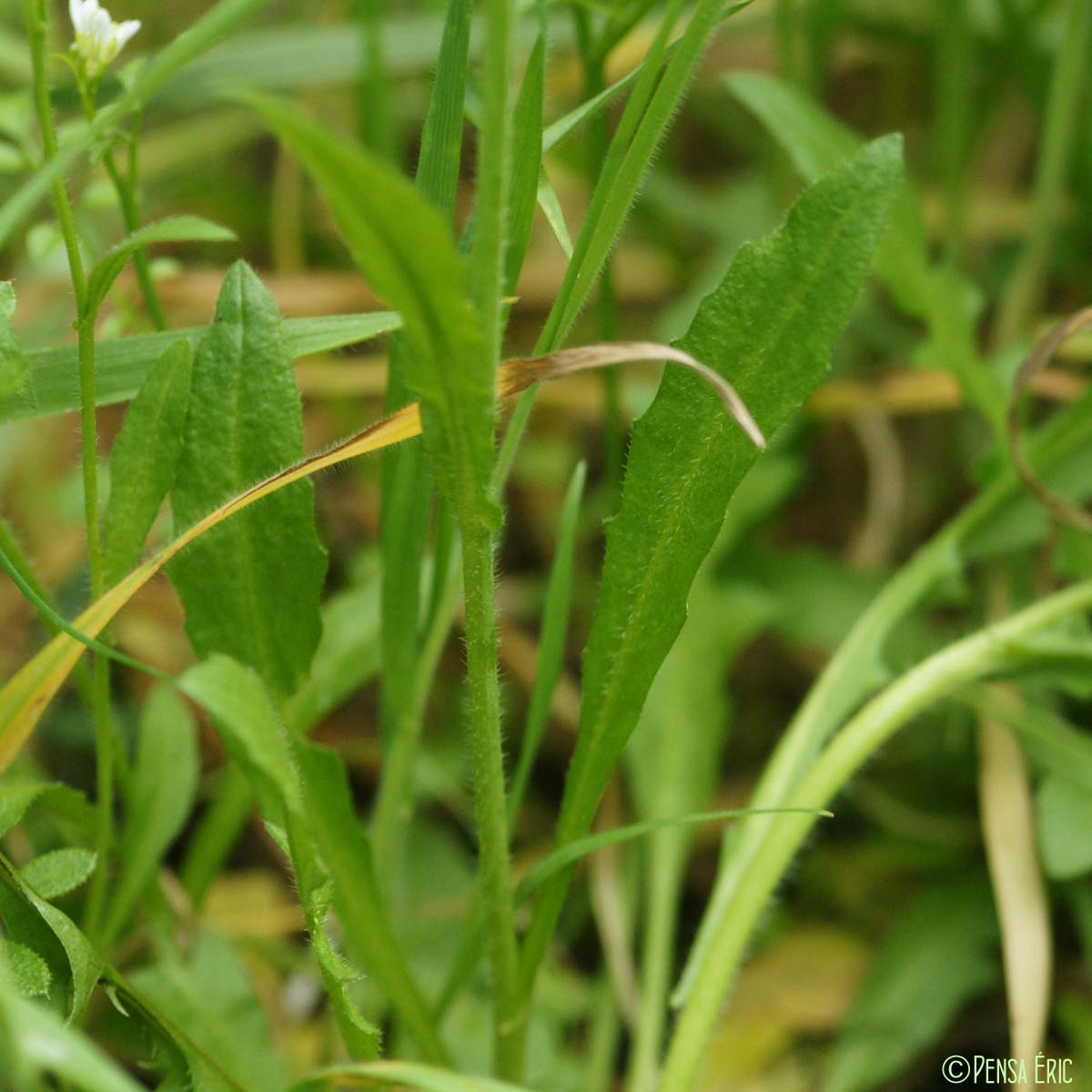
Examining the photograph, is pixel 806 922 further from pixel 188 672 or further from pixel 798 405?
pixel 188 672

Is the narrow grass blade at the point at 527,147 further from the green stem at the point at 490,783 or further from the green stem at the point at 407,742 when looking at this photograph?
the green stem at the point at 407,742

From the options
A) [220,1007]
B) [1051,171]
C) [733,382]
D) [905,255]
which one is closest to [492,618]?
[733,382]

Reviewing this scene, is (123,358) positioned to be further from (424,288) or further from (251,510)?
(424,288)

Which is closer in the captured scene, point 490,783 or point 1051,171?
point 490,783

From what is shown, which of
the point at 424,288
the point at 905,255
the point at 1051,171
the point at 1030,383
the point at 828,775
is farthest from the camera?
the point at 1051,171

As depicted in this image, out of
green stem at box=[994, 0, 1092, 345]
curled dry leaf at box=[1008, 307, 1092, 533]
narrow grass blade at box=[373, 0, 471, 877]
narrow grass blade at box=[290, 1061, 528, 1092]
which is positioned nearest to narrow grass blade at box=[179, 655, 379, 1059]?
narrow grass blade at box=[290, 1061, 528, 1092]

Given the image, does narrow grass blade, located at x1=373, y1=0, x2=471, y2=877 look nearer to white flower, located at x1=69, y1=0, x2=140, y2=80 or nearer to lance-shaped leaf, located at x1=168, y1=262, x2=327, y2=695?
lance-shaped leaf, located at x1=168, y1=262, x2=327, y2=695

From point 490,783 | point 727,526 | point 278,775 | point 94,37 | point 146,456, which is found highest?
point 94,37

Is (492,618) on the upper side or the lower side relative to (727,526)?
upper
